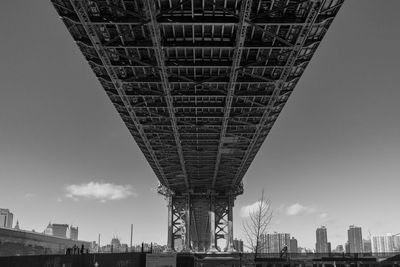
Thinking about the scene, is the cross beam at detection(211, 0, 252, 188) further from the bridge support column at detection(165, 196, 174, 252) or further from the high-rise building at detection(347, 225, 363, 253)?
the high-rise building at detection(347, 225, 363, 253)

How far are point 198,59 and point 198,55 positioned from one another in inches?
15.5

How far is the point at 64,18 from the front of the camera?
25.3 metres

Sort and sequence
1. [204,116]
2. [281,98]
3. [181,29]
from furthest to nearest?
[204,116] < [281,98] < [181,29]

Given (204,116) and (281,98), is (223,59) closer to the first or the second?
(281,98)

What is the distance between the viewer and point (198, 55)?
31.0 meters

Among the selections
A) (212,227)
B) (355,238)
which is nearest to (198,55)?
(212,227)

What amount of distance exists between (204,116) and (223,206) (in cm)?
4770

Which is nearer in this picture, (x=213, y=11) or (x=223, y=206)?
(x=213, y=11)

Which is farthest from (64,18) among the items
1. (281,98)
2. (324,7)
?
(281,98)

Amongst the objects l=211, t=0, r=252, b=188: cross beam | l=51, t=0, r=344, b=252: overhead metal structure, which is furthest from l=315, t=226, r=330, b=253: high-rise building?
l=211, t=0, r=252, b=188: cross beam

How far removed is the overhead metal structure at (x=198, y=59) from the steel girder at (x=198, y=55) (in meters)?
0.06

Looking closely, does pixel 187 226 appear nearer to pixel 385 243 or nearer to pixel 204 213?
pixel 204 213

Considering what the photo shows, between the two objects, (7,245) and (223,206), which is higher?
(223,206)

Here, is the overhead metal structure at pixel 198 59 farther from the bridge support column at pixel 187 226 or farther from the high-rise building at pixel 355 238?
the high-rise building at pixel 355 238
